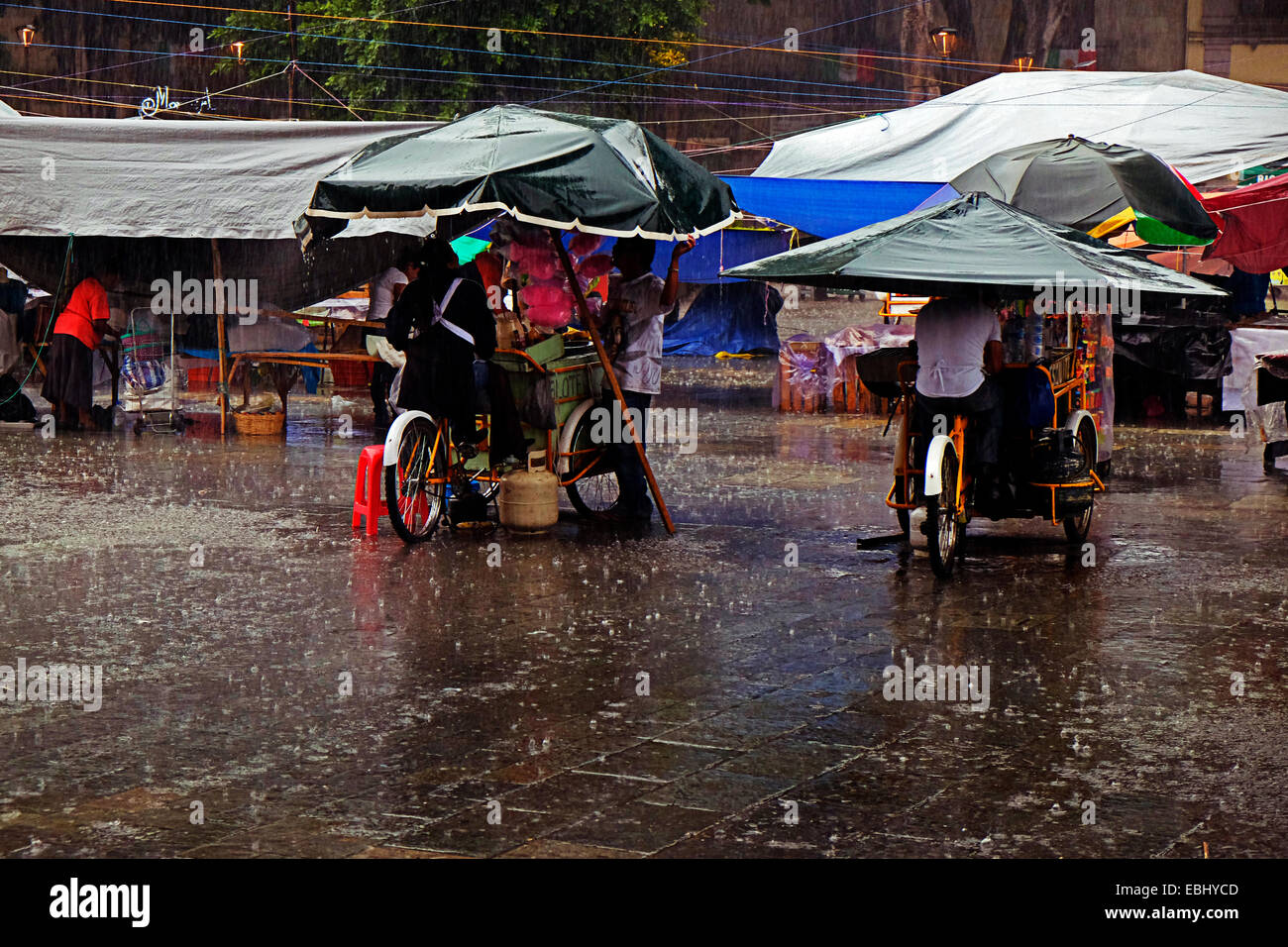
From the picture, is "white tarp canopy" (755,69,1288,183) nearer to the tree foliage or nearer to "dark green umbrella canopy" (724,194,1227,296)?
"dark green umbrella canopy" (724,194,1227,296)

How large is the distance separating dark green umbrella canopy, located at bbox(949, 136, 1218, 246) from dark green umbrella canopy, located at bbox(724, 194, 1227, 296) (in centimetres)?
387

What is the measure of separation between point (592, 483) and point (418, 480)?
2.05 metres

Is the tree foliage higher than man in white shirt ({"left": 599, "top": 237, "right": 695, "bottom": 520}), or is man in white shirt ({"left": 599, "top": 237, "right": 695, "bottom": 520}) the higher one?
the tree foliage

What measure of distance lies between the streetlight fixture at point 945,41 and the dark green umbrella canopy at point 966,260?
3127cm

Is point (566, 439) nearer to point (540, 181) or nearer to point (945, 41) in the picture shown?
point (540, 181)

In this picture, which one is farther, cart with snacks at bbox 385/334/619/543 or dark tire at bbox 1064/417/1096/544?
dark tire at bbox 1064/417/1096/544

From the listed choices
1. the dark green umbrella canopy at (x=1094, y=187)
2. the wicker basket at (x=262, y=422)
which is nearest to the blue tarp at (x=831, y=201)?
the dark green umbrella canopy at (x=1094, y=187)

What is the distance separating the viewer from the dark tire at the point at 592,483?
10.6 meters

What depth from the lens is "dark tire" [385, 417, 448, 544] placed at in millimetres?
9484

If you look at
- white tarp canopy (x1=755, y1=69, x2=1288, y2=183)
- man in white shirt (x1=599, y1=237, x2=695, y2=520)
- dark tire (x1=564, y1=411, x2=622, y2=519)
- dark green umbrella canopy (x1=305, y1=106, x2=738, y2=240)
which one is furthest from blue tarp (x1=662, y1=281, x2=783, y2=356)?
dark green umbrella canopy (x1=305, y1=106, x2=738, y2=240)

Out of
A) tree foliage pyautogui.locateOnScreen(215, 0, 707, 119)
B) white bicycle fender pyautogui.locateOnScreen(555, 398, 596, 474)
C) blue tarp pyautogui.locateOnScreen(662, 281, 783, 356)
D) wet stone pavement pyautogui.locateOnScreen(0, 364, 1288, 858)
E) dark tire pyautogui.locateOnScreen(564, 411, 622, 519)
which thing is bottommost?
wet stone pavement pyautogui.locateOnScreen(0, 364, 1288, 858)

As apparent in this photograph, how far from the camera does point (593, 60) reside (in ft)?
103

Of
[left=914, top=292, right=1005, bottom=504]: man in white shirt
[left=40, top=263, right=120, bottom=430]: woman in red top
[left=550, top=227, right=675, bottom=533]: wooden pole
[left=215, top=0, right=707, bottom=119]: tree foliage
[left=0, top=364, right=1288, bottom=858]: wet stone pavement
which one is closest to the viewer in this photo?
[left=0, top=364, right=1288, bottom=858]: wet stone pavement

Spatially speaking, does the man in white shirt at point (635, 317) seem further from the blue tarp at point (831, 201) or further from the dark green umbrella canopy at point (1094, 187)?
the blue tarp at point (831, 201)
